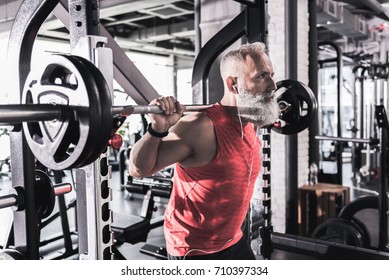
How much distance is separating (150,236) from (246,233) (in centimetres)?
186

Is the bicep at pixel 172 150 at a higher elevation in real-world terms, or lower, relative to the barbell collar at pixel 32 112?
lower

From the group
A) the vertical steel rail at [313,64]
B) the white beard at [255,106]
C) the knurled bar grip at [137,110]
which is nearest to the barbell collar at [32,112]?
the knurled bar grip at [137,110]

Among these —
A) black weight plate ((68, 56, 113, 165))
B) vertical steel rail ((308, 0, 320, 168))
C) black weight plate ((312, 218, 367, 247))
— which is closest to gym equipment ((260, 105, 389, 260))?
black weight plate ((312, 218, 367, 247))

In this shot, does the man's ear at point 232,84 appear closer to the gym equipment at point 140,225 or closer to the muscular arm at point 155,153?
the muscular arm at point 155,153

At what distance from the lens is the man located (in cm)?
149

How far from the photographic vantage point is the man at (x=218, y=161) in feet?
4.88

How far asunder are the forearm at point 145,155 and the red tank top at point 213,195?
20 cm

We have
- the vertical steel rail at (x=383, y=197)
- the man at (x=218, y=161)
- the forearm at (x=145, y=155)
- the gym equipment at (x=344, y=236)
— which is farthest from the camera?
the vertical steel rail at (x=383, y=197)

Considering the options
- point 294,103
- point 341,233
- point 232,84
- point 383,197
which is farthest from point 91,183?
point 341,233

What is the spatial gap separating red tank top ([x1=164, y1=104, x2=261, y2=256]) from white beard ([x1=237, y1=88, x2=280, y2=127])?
0.19 ft

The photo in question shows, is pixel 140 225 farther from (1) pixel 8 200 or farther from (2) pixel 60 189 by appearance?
(1) pixel 8 200

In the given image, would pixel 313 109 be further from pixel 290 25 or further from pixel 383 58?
pixel 383 58

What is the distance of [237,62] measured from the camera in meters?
1.66

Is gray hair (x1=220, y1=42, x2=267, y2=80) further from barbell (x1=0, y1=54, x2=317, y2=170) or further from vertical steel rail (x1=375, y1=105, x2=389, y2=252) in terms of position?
vertical steel rail (x1=375, y1=105, x2=389, y2=252)
